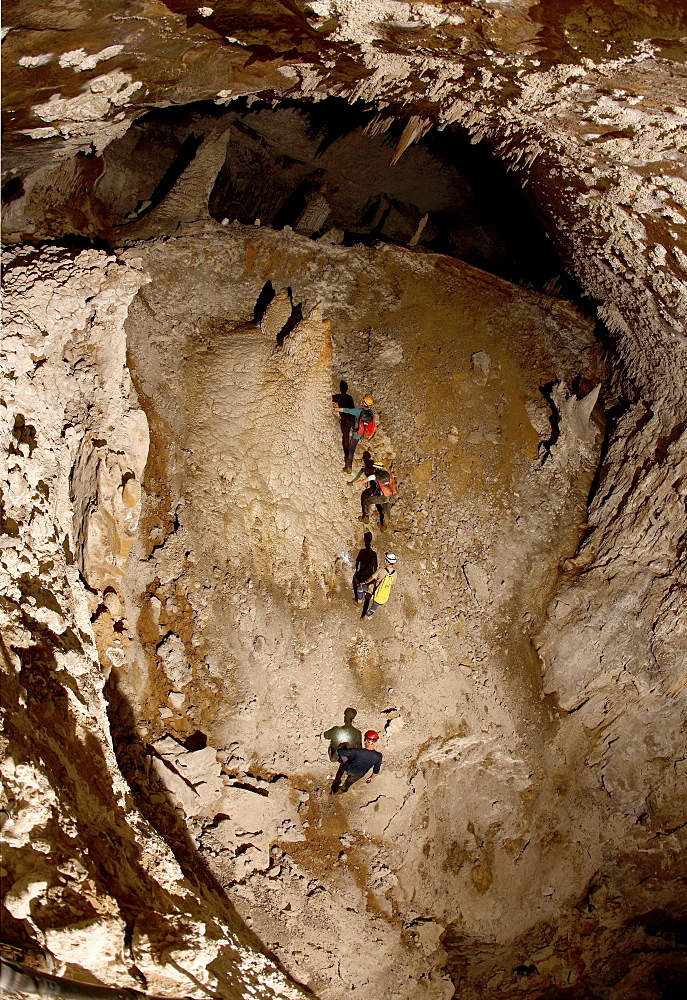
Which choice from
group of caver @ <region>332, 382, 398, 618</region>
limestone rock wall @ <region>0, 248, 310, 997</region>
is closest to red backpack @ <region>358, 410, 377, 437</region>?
group of caver @ <region>332, 382, 398, 618</region>

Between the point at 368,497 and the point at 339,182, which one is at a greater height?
the point at 339,182

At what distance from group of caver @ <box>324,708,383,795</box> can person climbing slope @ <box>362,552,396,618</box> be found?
1432 millimetres

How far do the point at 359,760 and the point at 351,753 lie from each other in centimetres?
14

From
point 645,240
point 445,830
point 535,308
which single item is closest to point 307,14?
point 645,240

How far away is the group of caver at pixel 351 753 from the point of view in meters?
7.77

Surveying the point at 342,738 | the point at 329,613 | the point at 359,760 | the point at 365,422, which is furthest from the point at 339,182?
the point at 359,760

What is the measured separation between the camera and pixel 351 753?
7770 mm

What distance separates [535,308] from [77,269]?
26.8 feet

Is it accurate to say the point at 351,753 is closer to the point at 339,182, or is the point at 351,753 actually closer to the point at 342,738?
the point at 342,738

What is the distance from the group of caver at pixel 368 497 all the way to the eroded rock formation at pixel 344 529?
0.88 feet

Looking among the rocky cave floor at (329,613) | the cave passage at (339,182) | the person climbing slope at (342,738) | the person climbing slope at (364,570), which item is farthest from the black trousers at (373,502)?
the cave passage at (339,182)

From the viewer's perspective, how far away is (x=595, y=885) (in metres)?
9.40

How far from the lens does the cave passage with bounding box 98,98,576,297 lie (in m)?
11.7

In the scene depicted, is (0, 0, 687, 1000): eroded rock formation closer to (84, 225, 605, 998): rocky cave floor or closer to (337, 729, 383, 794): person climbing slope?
(84, 225, 605, 998): rocky cave floor
